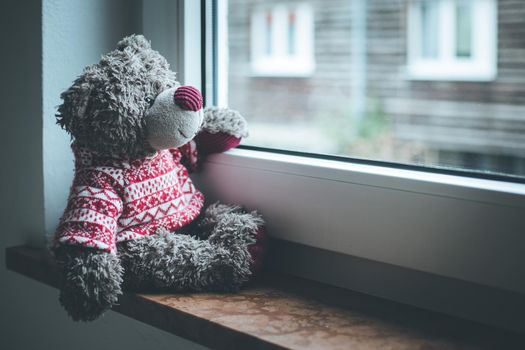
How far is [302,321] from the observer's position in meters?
0.66

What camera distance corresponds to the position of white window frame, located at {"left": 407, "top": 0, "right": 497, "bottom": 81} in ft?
2.91

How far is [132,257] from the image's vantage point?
0.73 meters

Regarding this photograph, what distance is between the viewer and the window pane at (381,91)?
0.75 metres

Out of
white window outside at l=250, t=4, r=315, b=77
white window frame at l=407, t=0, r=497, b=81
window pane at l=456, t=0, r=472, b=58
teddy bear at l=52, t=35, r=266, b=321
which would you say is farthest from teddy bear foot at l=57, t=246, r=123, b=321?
white window outside at l=250, t=4, r=315, b=77

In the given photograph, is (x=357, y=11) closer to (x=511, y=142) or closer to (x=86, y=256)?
(x=511, y=142)

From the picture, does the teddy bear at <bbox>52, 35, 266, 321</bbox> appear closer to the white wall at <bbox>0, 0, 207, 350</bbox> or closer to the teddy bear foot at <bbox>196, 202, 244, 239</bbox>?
the teddy bear foot at <bbox>196, 202, 244, 239</bbox>

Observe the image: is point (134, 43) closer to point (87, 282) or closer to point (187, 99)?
point (187, 99)

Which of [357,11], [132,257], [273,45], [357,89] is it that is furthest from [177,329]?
[273,45]

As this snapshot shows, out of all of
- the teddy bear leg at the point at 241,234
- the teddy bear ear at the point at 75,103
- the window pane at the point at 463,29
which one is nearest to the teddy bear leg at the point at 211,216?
the teddy bear leg at the point at 241,234

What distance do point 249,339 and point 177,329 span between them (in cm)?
12

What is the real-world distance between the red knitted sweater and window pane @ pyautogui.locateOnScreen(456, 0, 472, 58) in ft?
2.26

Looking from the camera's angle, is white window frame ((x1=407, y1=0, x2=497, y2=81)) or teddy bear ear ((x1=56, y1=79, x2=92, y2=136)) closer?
teddy bear ear ((x1=56, y1=79, x2=92, y2=136))

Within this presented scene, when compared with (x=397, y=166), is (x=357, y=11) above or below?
above

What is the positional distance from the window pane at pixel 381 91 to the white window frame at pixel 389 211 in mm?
76
